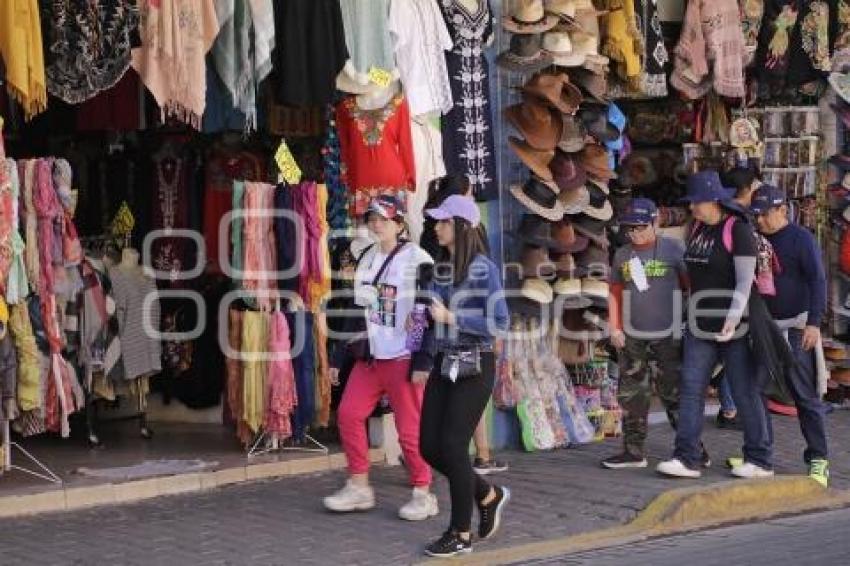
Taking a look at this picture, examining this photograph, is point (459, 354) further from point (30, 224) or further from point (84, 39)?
point (84, 39)

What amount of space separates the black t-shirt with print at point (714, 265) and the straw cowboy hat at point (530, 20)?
196 cm

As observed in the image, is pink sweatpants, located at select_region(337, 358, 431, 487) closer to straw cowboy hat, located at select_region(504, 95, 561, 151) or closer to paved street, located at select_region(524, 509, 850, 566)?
paved street, located at select_region(524, 509, 850, 566)

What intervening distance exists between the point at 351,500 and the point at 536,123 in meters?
3.38

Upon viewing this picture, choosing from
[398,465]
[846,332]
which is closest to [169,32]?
[398,465]

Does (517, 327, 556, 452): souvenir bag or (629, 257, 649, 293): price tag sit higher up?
(629, 257, 649, 293): price tag

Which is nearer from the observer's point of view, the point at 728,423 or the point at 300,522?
the point at 300,522

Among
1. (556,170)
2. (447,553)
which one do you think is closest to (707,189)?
(556,170)

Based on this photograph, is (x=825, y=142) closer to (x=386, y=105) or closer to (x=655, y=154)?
(x=655, y=154)

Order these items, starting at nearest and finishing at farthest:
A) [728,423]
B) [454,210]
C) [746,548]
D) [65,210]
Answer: [454,210]
[746,548]
[65,210]
[728,423]

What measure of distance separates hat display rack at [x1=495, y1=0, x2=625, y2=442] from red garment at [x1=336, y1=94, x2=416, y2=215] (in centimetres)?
97

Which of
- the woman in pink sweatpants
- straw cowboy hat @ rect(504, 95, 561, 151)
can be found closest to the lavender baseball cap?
the woman in pink sweatpants

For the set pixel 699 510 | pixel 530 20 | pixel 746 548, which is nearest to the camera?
pixel 746 548

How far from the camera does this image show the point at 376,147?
11.1 m

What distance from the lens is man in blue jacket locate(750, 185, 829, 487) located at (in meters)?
10.7
